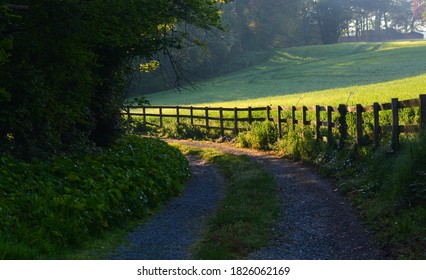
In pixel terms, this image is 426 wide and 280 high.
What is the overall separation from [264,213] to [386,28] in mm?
125538

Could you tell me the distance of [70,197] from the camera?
9469mm

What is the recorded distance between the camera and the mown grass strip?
7.94m

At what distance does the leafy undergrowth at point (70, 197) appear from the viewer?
7.98 meters

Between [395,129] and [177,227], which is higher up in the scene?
[395,129]

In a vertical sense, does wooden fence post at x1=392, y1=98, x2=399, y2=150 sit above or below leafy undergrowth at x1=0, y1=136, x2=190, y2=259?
above

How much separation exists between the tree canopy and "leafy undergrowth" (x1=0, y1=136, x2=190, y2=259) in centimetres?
77

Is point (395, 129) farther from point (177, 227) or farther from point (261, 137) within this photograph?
point (261, 137)

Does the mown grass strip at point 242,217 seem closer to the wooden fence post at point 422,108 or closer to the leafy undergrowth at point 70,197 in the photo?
the leafy undergrowth at point 70,197

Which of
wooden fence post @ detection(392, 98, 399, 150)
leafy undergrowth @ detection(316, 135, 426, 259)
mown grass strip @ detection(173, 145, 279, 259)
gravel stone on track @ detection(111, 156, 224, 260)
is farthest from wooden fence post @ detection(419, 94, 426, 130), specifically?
gravel stone on track @ detection(111, 156, 224, 260)

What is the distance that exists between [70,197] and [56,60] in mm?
3911

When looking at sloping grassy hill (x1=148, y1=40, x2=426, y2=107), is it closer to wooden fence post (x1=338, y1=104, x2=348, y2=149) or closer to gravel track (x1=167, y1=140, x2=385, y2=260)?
wooden fence post (x1=338, y1=104, x2=348, y2=149)

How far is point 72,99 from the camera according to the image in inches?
511

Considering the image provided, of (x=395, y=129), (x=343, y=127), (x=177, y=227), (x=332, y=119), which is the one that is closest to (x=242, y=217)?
(x=177, y=227)

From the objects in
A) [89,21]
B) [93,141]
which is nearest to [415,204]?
[89,21]
